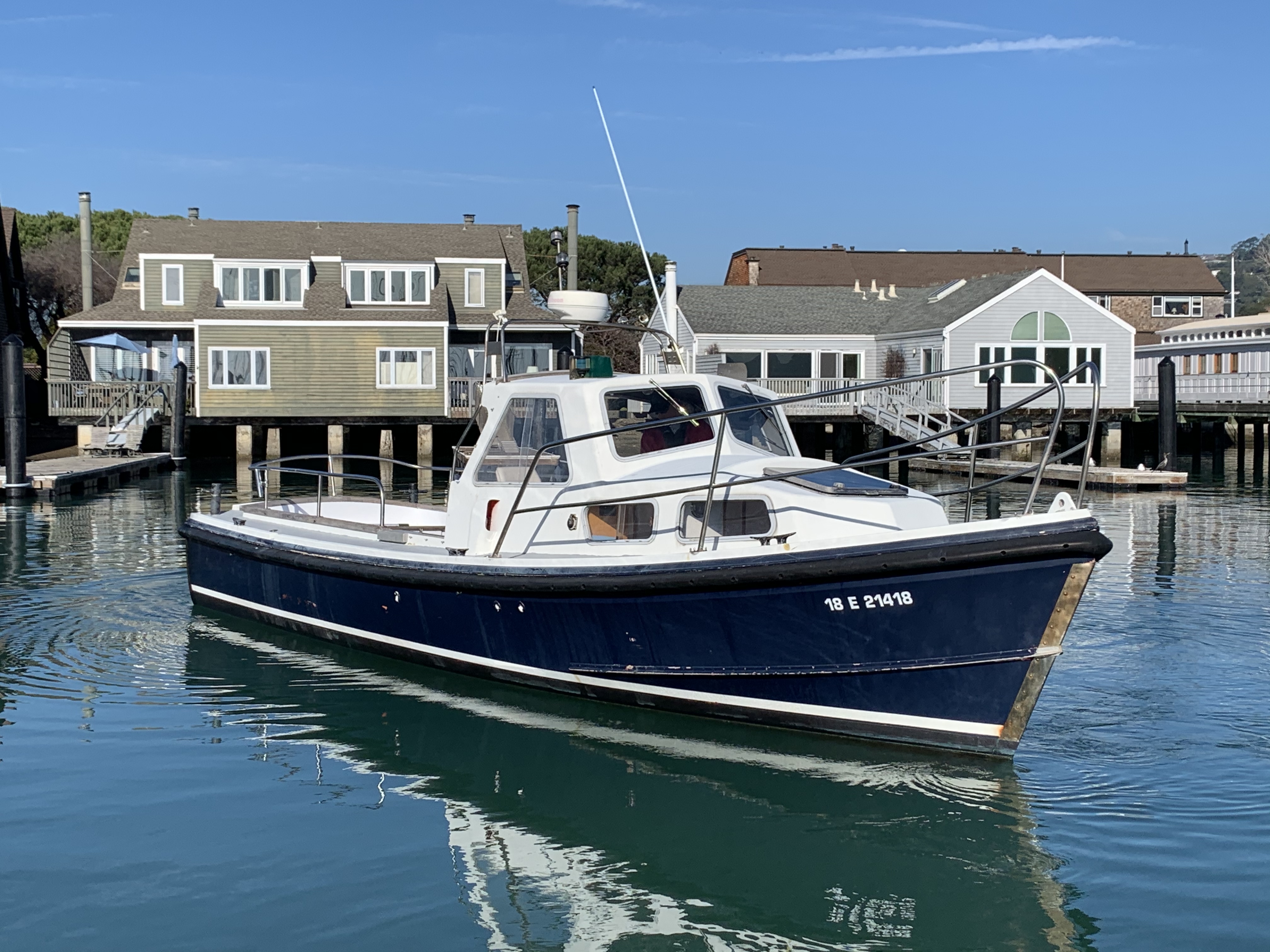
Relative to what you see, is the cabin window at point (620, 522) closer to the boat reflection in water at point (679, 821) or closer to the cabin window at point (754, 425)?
the cabin window at point (754, 425)

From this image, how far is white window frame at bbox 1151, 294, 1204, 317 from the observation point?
69125 millimetres

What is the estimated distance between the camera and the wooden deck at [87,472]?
2730 cm

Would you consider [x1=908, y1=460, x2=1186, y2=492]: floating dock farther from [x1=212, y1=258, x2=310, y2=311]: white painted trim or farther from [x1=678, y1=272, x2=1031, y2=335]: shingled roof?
[x1=212, y1=258, x2=310, y2=311]: white painted trim

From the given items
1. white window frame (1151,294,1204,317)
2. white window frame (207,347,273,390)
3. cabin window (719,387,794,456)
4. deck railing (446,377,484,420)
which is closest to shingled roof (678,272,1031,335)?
deck railing (446,377,484,420)

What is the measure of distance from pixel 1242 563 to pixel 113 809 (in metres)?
15.3

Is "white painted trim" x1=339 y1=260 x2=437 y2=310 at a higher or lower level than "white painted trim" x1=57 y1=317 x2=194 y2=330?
higher

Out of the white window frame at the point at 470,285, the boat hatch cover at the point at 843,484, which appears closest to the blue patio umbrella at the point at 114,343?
the white window frame at the point at 470,285

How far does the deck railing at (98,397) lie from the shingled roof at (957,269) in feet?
118

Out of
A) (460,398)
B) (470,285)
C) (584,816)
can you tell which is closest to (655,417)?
(584,816)

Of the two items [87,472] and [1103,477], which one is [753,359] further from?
[87,472]

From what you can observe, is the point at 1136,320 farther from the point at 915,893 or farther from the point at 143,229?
the point at 915,893

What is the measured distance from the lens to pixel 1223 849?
7.29 meters

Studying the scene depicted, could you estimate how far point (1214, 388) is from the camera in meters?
47.8

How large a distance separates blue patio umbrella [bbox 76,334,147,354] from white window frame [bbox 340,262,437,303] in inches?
283
